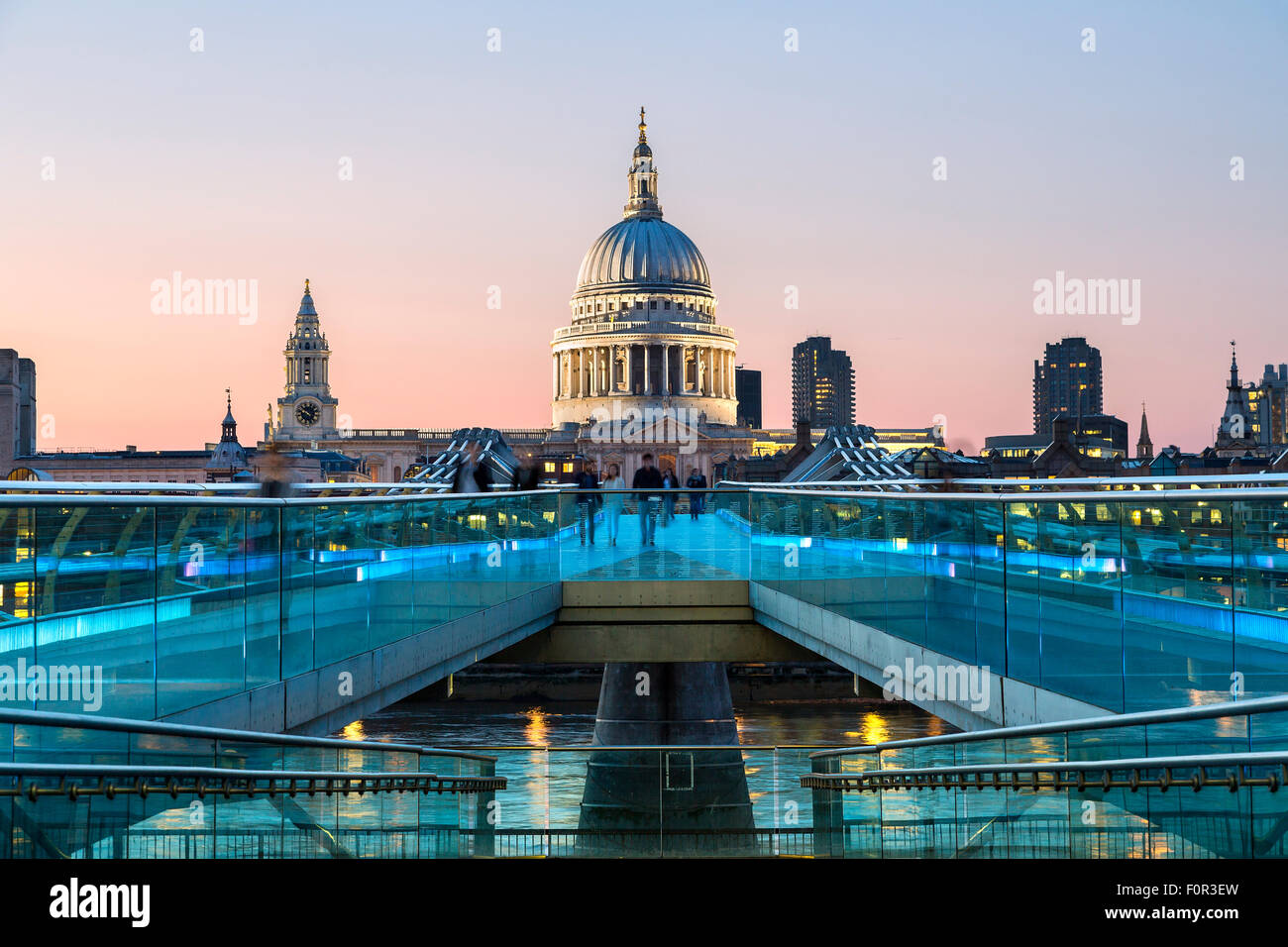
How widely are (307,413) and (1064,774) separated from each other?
17440 cm

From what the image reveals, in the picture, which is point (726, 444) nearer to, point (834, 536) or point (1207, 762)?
point (834, 536)

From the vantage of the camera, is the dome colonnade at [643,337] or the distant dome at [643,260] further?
the distant dome at [643,260]

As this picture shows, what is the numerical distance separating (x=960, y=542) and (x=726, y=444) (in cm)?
15429

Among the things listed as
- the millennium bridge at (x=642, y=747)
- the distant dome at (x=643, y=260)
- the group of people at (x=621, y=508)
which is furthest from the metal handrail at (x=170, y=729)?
the distant dome at (x=643, y=260)

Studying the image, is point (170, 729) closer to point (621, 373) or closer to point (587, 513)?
point (587, 513)

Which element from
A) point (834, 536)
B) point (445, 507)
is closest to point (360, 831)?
point (445, 507)

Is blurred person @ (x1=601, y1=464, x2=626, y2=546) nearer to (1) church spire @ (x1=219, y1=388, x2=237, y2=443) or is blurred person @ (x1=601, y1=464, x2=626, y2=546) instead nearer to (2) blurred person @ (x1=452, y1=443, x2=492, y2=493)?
(2) blurred person @ (x1=452, y1=443, x2=492, y2=493)

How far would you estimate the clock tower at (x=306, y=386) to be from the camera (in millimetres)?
176125

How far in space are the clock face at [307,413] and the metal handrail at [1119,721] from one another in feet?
563

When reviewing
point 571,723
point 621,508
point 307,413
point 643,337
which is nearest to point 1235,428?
point 643,337

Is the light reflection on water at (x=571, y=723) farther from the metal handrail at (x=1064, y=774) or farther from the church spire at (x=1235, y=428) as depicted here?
the church spire at (x=1235, y=428)

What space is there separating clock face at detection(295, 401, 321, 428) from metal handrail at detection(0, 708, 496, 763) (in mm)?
171022

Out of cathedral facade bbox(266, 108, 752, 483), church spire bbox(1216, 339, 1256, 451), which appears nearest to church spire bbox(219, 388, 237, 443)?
cathedral facade bbox(266, 108, 752, 483)
